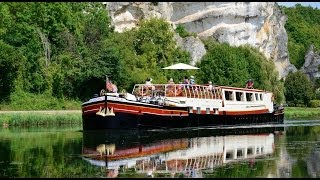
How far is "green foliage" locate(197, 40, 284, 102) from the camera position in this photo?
276 feet

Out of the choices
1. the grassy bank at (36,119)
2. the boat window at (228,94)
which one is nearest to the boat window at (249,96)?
the boat window at (228,94)

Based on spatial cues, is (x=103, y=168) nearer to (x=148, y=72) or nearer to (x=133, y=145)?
(x=133, y=145)

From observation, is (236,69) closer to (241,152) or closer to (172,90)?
(172,90)

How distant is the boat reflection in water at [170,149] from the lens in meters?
24.4

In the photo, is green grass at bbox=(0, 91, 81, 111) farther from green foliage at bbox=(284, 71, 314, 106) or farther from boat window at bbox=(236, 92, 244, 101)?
green foliage at bbox=(284, 71, 314, 106)

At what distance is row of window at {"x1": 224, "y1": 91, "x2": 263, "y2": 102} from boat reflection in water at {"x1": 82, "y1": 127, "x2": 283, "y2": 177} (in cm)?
890

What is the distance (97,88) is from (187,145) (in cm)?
3287

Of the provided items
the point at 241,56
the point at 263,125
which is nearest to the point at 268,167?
the point at 263,125

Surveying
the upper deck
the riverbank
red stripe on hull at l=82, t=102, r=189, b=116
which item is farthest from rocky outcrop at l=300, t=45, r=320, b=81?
red stripe on hull at l=82, t=102, r=189, b=116

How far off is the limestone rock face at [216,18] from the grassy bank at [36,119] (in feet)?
130

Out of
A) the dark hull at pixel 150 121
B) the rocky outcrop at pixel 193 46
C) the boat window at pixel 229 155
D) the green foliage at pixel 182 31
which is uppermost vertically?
the green foliage at pixel 182 31

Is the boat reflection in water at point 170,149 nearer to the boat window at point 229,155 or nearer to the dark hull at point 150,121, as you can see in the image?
the boat window at point 229,155

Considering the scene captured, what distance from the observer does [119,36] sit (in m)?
78.6

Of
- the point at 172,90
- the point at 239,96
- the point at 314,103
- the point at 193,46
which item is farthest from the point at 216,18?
the point at 172,90
